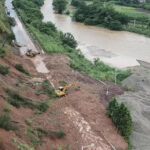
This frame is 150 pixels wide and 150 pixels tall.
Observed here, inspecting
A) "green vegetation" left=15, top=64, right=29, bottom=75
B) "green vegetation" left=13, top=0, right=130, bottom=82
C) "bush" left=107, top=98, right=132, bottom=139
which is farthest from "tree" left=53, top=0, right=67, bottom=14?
"bush" left=107, top=98, right=132, bottom=139

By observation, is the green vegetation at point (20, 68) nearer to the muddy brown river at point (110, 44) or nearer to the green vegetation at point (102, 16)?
the muddy brown river at point (110, 44)

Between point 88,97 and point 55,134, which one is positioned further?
point 88,97

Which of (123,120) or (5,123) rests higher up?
(5,123)

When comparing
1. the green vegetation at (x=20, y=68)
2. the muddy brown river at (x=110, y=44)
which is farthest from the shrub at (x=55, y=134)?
the muddy brown river at (x=110, y=44)

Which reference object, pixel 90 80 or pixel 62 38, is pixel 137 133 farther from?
pixel 62 38

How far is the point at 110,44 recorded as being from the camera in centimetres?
3666

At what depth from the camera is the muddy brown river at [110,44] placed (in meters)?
30.4

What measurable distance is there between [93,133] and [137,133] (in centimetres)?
284

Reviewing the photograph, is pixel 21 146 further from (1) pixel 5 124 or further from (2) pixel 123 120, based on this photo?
(2) pixel 123 120

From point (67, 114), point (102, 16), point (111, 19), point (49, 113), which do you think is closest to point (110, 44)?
point (111, 19)

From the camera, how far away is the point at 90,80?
1973 cm

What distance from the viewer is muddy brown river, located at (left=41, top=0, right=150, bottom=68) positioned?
30.4 meters

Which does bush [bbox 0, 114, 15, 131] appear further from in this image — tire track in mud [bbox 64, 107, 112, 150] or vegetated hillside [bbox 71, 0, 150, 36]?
vegetated hillside [bbox 71, 0, 150, 36]

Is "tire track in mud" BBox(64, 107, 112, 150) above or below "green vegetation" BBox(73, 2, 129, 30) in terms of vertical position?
below
